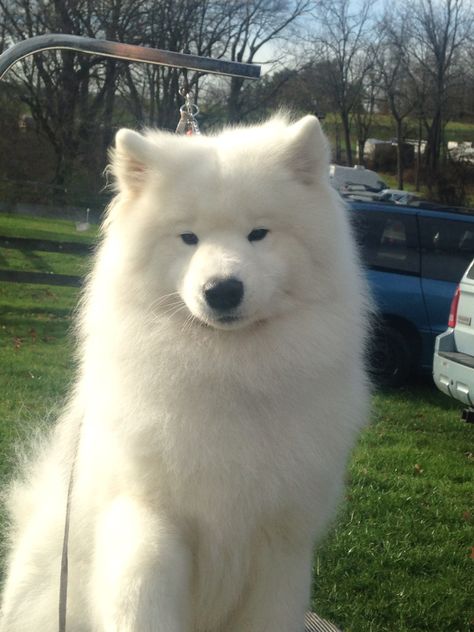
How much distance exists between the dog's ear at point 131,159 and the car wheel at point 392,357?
745cm

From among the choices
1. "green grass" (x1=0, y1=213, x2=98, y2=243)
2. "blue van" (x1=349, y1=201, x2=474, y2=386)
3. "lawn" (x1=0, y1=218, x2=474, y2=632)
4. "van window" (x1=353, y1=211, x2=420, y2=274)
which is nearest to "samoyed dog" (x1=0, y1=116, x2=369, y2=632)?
"lawn" (x1=0, y1=218, x2=474, y2=632)

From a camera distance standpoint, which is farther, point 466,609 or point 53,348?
point 53,348

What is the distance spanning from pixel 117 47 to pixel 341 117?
28872 mm

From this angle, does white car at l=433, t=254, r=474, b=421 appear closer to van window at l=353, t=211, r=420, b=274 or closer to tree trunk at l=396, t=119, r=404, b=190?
van window at l=353, t=211, r=420, b=274

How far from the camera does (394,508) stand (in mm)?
5801

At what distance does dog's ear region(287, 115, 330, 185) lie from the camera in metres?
2.75

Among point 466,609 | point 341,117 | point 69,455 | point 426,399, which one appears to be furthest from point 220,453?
point 341,117

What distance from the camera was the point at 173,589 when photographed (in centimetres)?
239

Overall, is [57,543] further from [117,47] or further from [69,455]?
[117,47]

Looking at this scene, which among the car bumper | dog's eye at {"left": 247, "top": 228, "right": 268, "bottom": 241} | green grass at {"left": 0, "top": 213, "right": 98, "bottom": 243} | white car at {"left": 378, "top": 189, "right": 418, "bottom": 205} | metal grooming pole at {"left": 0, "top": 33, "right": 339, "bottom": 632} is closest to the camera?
dog's eye at {"left": 247, "top": 228, "right": 268, "bottom": 241}

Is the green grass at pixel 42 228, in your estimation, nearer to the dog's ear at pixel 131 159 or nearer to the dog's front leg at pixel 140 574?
the dog's ear at pixel 131 159

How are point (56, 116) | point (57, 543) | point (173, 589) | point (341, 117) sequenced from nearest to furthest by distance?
point (173, 589), point (57, 543), point (56, 116), point (341, 117)

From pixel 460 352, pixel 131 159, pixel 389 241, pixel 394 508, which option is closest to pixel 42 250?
pixel 389 241

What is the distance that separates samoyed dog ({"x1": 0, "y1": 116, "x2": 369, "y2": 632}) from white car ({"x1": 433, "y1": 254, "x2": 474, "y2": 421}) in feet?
16.3
